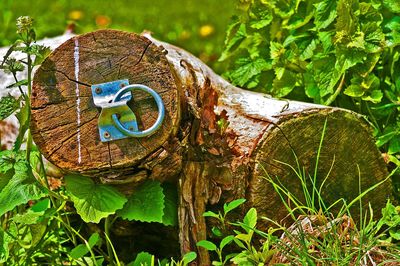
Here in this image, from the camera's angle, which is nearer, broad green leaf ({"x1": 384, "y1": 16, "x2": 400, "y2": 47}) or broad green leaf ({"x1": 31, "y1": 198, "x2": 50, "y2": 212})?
broad green leaf ({"x1": 31, "y1": 198, "x2": 50, "y2": 212})

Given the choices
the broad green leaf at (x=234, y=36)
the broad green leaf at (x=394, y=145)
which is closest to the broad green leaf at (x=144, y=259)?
the broad green leaf at (x=394, y=145)

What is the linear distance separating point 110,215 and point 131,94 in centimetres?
48

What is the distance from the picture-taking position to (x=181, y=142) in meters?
2.72

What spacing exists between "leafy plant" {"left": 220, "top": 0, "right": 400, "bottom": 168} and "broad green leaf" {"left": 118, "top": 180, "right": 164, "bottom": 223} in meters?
0.91

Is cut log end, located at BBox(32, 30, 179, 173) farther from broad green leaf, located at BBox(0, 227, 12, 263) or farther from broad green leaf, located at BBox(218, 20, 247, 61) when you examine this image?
broad green leaf, located at BBox(218, 20, 247, 61)

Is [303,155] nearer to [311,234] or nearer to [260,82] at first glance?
[311,234]

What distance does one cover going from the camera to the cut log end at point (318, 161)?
2881 millimetres

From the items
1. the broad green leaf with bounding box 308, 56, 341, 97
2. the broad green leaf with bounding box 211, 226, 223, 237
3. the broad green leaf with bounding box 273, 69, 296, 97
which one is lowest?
the broad green leaf with bounding box 211, 226, 223, 237

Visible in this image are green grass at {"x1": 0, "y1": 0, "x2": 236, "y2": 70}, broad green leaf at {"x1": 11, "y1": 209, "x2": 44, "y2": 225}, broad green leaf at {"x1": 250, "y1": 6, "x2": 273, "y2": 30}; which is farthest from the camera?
green grass at {"x1": 0, "y1": 0, "x2": 236, "y2": 70}

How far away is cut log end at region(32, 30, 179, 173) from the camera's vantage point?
104 inches

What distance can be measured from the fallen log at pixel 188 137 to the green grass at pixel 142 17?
280 centimetres

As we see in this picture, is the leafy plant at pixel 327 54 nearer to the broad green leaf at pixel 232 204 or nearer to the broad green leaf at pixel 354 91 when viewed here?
the broad green leaf at pixel 354 91

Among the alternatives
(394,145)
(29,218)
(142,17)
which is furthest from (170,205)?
(142,17)

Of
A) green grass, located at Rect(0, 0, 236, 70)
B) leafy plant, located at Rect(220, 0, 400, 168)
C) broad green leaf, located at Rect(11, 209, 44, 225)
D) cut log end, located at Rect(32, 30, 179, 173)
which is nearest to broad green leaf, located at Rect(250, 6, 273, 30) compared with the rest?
leafy plant, located at Rect(220, 0, 400, 168)
